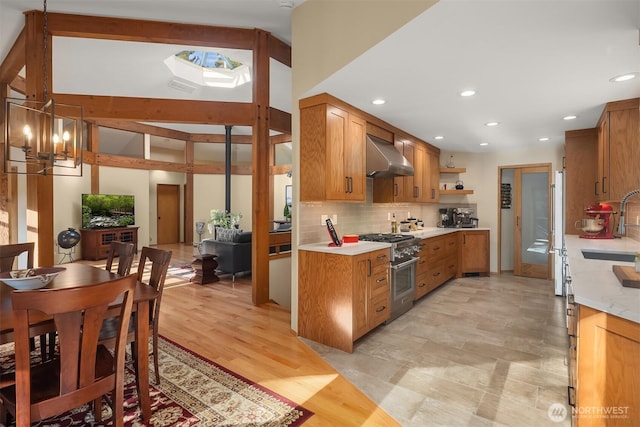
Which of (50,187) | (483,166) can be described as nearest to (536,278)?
(483,166)

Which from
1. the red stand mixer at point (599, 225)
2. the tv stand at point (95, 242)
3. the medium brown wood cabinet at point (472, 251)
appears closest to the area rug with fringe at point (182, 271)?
the tv stand at point (95, 242)

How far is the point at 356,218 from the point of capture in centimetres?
418

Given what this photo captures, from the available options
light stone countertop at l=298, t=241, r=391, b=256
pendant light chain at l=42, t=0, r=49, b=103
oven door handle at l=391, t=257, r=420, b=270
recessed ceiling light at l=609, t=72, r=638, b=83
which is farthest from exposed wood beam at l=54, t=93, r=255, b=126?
recessed ceiling light at l=609, t=72, r=638, b=83

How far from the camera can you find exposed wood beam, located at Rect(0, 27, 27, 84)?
13.7ft

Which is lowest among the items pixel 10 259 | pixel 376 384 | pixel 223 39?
pixel 376 384

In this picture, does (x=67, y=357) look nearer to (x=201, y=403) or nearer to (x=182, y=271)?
(x=201, y=403)

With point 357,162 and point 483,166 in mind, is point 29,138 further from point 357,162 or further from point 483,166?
point 483,166

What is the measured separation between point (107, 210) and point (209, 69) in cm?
455

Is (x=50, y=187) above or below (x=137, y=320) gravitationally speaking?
above

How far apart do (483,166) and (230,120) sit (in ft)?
15.9

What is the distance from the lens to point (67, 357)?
139 centimetres

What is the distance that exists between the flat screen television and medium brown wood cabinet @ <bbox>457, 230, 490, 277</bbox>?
8.21 meters

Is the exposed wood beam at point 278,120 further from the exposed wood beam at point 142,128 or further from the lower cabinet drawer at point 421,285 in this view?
the exposed wood beam at point 142,128

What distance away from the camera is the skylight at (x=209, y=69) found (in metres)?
6.20
